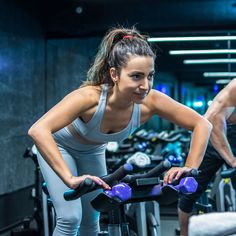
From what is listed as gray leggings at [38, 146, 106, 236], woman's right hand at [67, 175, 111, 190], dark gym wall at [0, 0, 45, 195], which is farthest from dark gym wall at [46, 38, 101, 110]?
woman's right hand at [67, 175, 111, 190]

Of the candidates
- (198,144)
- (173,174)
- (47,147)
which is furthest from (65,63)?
(173,174)

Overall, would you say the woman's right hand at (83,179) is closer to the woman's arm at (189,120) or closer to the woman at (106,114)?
the woman at (106,114)

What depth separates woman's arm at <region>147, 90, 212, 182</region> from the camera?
2.05m

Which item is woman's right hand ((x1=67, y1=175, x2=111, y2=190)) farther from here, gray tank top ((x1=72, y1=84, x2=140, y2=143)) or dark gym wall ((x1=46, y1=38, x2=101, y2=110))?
dark gym wall ((x1=46, y1=38, x2=101, y2=110))

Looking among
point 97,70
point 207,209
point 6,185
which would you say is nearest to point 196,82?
point 6,185

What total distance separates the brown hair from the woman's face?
0.03m

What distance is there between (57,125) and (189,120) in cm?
56

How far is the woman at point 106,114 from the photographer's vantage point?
1888mm

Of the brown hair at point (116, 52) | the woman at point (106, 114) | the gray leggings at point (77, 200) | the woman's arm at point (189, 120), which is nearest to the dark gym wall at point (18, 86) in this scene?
the gray leggings at point (77, 200)

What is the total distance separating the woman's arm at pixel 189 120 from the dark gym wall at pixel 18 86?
3.10 meters

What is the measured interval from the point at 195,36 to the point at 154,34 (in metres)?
0.49

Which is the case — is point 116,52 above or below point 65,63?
below

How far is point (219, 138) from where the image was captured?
2855 millimetres

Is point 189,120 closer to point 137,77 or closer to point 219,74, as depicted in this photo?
point 137,77
